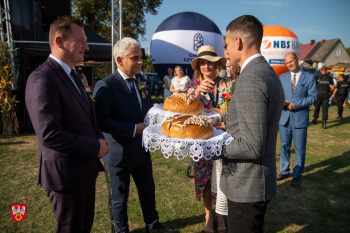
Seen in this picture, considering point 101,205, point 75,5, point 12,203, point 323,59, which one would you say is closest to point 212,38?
point 101,205

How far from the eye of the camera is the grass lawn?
3.24 meters

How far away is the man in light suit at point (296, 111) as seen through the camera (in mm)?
4559

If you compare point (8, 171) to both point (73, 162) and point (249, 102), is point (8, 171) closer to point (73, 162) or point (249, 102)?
point (73, 162)

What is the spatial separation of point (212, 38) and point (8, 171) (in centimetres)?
939

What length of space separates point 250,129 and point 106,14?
21223 mm

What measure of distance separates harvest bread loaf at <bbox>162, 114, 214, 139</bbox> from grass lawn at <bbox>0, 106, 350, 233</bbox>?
80.0 inches

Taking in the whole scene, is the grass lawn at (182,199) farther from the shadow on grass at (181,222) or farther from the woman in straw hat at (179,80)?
the woman in straw hat at (179,80)

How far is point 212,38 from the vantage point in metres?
10.4

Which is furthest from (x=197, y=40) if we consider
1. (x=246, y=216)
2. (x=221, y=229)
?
(x=246, y=216)

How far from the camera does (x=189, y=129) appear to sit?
178 centimetres

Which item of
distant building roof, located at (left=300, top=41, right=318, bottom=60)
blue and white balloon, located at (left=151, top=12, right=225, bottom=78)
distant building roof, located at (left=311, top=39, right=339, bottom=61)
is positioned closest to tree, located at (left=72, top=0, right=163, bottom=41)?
blue and white balloon, located at (left=151, top=12, right=225, bottom=78)

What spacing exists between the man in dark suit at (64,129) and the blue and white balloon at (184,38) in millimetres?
8667

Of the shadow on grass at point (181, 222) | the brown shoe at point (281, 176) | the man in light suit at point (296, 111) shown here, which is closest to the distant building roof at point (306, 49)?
the man in light suit at point (296, 111)

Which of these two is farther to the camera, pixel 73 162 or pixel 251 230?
pixel 73 162
